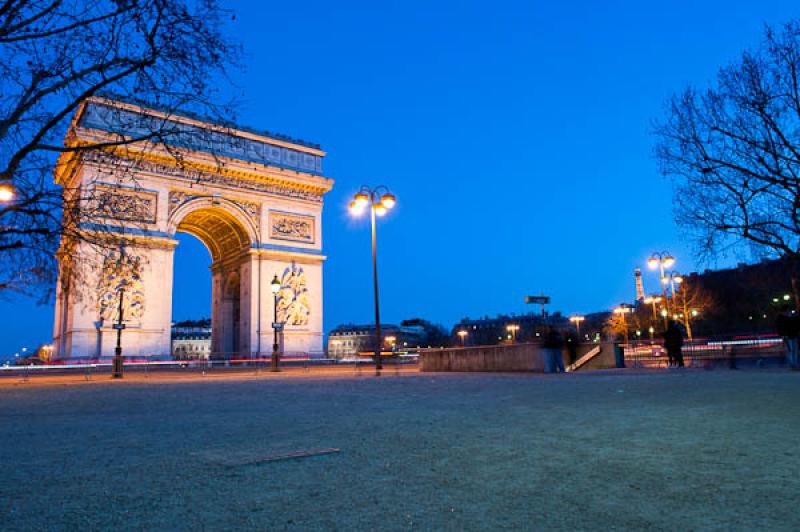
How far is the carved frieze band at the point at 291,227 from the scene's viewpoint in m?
36.6

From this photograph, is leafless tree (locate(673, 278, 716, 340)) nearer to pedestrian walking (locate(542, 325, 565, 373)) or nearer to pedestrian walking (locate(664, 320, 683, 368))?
pedestrian walking (locate(664, 320, 683, 368))

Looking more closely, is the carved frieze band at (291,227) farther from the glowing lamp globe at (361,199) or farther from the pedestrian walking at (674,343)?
the pedestrian walking at (674,343)

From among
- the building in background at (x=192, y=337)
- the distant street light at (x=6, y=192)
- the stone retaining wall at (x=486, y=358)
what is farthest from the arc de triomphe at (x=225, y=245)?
the building in background at (x=192, y=337)

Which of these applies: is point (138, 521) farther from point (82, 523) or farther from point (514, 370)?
point (514, 370)

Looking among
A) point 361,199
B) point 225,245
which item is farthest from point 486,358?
point 225,245

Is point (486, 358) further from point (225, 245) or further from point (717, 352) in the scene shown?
point (225, 245)

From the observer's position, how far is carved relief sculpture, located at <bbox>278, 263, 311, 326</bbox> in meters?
36.0

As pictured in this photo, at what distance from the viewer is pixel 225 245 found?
130ft

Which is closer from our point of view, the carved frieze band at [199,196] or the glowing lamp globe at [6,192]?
the glowing lamp globe at [6,192]

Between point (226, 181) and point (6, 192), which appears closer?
point (6, 192)

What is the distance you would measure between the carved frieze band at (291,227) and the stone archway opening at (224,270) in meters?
1.86

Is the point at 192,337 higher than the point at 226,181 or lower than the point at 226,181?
lower

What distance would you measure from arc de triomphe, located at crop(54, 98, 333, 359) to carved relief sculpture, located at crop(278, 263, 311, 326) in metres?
0.06

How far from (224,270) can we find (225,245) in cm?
181
